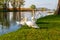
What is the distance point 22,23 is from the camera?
5.54m

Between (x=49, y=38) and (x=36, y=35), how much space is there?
0.31 meters

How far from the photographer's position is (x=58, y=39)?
4109 millimetres

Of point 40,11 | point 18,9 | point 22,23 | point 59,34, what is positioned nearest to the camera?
point 59,34

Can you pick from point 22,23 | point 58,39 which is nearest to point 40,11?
point 22,23

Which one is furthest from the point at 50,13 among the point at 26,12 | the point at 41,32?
the point at 41,32

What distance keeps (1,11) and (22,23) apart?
361 cm

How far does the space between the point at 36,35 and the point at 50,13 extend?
3.88 meters

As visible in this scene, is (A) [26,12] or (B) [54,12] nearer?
(B) [54,12]

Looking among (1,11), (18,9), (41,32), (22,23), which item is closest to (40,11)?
(18,9)

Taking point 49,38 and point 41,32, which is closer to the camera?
point 49,38

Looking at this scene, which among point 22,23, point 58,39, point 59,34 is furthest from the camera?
point 22,23

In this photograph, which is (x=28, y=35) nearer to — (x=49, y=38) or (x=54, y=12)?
(x=49, y=38)

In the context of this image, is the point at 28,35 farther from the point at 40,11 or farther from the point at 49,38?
the point at 40,11

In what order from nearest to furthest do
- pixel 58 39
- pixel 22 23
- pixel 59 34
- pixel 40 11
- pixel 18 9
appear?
pixel 58 39 < pixel 59 34 < pixel 22 23 < pixel 40 11 < pixel 18 9
